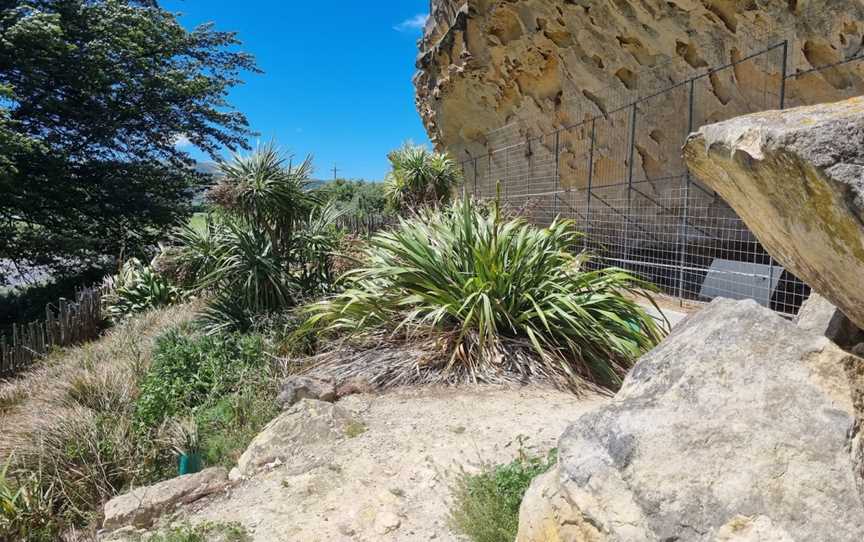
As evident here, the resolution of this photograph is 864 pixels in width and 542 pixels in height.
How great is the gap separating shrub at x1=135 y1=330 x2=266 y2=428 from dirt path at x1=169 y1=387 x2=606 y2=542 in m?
1.61

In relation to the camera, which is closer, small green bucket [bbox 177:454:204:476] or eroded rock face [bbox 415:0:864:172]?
small green bucket [bbox 177:454:204:476]

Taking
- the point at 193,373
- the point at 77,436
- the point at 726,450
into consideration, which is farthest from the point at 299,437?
the point at 726,450

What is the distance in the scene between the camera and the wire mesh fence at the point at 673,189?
673cm

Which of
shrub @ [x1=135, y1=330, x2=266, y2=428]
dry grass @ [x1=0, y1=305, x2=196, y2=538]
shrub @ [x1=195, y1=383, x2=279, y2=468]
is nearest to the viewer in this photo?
dry grass @ [x1=0, y1=305, x2=196, y2=538]

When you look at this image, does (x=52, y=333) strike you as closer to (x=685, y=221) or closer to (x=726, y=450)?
(x=685, y=221)

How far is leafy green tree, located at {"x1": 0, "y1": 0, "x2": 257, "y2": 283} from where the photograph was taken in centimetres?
1248

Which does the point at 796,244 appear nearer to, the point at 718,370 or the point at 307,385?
the point at 718,370

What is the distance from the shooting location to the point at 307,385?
13.6ft

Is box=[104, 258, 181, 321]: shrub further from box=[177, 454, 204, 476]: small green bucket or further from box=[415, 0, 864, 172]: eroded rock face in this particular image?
box=[415, 0, 864, 172]: eroded rock face

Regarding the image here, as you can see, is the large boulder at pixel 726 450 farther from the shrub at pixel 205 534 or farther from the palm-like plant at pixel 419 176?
the palm-like plant at pixel 419 176

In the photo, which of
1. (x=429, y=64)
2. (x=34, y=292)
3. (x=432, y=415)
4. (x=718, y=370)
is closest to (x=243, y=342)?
(x=432, y=415)

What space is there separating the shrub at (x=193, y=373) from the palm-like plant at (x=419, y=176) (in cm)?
715

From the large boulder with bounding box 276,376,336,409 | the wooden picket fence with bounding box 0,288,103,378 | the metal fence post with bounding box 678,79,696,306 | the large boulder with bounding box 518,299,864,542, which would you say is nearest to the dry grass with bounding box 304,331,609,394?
the large boulder with bounding box 276,376,336,409

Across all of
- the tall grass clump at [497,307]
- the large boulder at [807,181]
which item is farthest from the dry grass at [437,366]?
the large boulder at [807,181]
